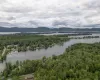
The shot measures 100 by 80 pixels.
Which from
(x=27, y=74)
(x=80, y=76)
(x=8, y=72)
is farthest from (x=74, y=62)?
(x=8, y=72)

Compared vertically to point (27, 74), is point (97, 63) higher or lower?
higher

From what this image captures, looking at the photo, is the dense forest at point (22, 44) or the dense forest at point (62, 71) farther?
the dense forest at point (22, 44)

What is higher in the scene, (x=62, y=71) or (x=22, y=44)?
(x=62, y=71)

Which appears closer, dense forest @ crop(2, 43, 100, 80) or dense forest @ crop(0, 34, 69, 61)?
dense forest @ crop(2, 43, 100, 80)

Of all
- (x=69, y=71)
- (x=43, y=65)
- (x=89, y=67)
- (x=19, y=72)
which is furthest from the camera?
(x=43, y=65)

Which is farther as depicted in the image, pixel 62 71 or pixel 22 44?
pixel 22 44

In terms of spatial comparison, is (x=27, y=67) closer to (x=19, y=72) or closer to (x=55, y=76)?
(x=19, y=72)

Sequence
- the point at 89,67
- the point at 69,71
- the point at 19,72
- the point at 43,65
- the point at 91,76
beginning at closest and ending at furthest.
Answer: the point at 91,76, the point at 69,71, the point at 89,67, the point at 19,72, the point at 43,65

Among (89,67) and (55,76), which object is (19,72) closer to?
(55,76)

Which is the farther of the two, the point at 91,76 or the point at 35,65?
the point at 35,65
